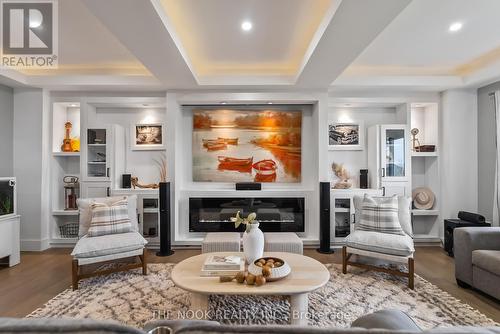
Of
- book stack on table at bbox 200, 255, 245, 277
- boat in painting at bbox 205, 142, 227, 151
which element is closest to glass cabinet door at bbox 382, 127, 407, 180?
boat in painting at bbox 205, 142, 227, 151

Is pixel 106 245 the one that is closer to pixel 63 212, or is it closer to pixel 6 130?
pixel 63 212

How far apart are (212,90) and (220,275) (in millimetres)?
2976

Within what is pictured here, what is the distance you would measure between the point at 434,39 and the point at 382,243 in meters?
2.47

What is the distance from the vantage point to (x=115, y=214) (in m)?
3.22

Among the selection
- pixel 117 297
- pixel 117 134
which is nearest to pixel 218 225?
pixel 117 297

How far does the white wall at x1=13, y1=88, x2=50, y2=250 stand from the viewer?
4086 mm

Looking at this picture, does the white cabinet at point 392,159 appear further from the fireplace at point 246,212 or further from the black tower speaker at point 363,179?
the fireplace at point 246,212

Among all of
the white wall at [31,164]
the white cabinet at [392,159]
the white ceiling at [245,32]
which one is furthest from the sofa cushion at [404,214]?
the white wall at [31,164]

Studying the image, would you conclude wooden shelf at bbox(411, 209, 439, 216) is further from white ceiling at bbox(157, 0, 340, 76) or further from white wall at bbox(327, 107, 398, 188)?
white ceiling at bbox(157, 0, 340, 76)

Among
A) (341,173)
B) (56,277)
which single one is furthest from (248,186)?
(56,277)

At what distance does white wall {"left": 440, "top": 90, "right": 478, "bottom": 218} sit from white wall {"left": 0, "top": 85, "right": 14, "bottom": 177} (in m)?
7.00

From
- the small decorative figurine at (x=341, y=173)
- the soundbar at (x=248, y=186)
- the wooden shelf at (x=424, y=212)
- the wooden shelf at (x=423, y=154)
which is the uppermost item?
the wooden shelf at (x=423, y=154)

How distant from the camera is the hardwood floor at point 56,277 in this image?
2.46 metres

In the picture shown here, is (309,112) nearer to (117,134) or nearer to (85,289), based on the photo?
(117,134)
